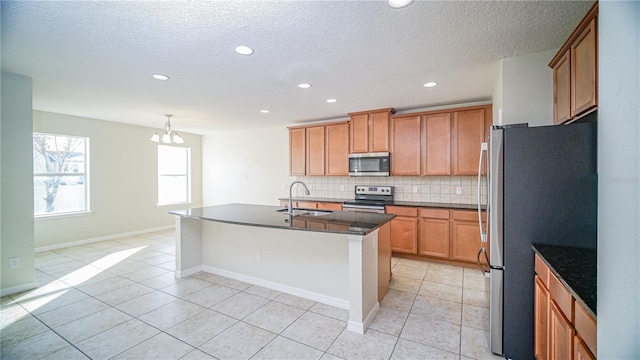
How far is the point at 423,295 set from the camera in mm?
2924

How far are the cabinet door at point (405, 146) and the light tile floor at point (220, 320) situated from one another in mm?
1650

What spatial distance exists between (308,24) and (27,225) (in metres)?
4.07

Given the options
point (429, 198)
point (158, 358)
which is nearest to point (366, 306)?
point (158, 358)

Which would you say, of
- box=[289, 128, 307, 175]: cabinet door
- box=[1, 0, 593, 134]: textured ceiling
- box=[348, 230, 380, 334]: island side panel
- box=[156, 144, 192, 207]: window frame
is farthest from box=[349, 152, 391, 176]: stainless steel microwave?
box=[156, 144, 192, 207]: window frame

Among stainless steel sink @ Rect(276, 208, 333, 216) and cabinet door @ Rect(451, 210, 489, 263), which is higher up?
stainless steel sink @ Rect(276, 208, 333, 216)

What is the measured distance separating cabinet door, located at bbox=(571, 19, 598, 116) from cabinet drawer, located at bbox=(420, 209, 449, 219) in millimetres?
2139

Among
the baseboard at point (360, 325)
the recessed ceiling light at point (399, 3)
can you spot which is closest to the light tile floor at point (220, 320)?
the baseboard at point (360, 325)

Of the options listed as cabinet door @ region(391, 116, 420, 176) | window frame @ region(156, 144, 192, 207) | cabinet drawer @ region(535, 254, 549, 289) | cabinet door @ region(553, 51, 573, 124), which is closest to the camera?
cabinet drawer @ region(535, 254, 549, 289)

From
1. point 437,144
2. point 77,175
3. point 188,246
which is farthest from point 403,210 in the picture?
point 77,175

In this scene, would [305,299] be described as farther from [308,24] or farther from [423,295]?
[308,24]

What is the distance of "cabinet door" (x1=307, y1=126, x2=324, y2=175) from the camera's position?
5.17 m

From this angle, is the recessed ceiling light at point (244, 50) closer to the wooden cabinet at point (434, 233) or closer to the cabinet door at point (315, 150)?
the cabinet door at point (315, 150)

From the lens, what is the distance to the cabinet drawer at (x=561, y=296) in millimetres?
1200

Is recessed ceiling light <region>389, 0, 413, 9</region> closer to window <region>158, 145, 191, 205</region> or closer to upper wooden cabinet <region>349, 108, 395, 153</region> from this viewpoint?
upper wooden cabinet <region>349, 108, 395, 153</region>
